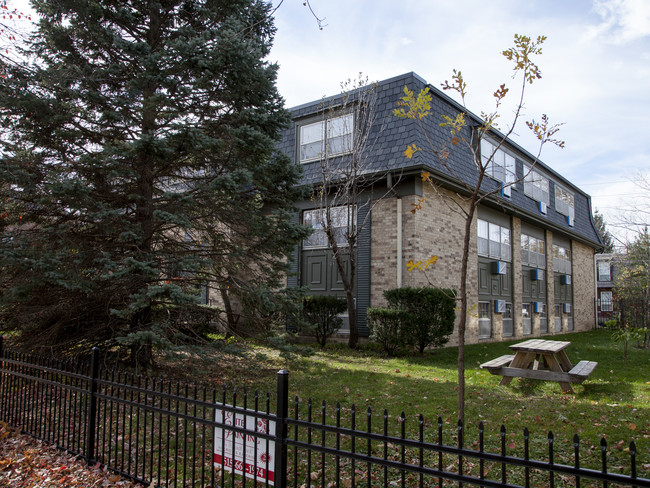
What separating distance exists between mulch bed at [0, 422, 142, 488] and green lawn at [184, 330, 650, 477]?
8.97ft

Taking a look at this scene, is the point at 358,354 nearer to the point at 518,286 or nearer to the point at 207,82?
the point at 207,82

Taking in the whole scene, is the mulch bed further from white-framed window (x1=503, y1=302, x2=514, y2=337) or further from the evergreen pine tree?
white-framed window (x1=503, y1=302, x2=514, y2=337)

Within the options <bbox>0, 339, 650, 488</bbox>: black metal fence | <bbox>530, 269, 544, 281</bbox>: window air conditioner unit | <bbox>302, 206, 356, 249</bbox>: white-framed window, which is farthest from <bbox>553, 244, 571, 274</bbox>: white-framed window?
<bbox>0, 339, 650, 488</bbox>: black metal fence

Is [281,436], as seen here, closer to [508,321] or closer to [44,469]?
[44,469]

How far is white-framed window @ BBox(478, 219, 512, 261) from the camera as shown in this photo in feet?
54.1

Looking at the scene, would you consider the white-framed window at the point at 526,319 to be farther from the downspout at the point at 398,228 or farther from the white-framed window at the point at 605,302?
the white-framed window at the point at 605,302

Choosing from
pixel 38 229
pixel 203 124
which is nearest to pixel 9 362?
pixel 38 229

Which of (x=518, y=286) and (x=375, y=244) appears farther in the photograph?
(x=518, y=286)

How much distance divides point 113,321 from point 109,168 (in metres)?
2.49

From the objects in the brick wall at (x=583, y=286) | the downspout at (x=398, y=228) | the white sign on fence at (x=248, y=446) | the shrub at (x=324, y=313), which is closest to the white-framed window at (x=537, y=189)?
the brick wall at (x=583, y=286)

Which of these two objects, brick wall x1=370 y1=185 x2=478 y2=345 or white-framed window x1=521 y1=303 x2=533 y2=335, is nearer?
brick wall x1=370 y1=185 x2=478 y2=345

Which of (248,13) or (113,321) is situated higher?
(248,13)

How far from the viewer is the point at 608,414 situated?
236 inches

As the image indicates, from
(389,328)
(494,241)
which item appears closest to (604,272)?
(494,241)
